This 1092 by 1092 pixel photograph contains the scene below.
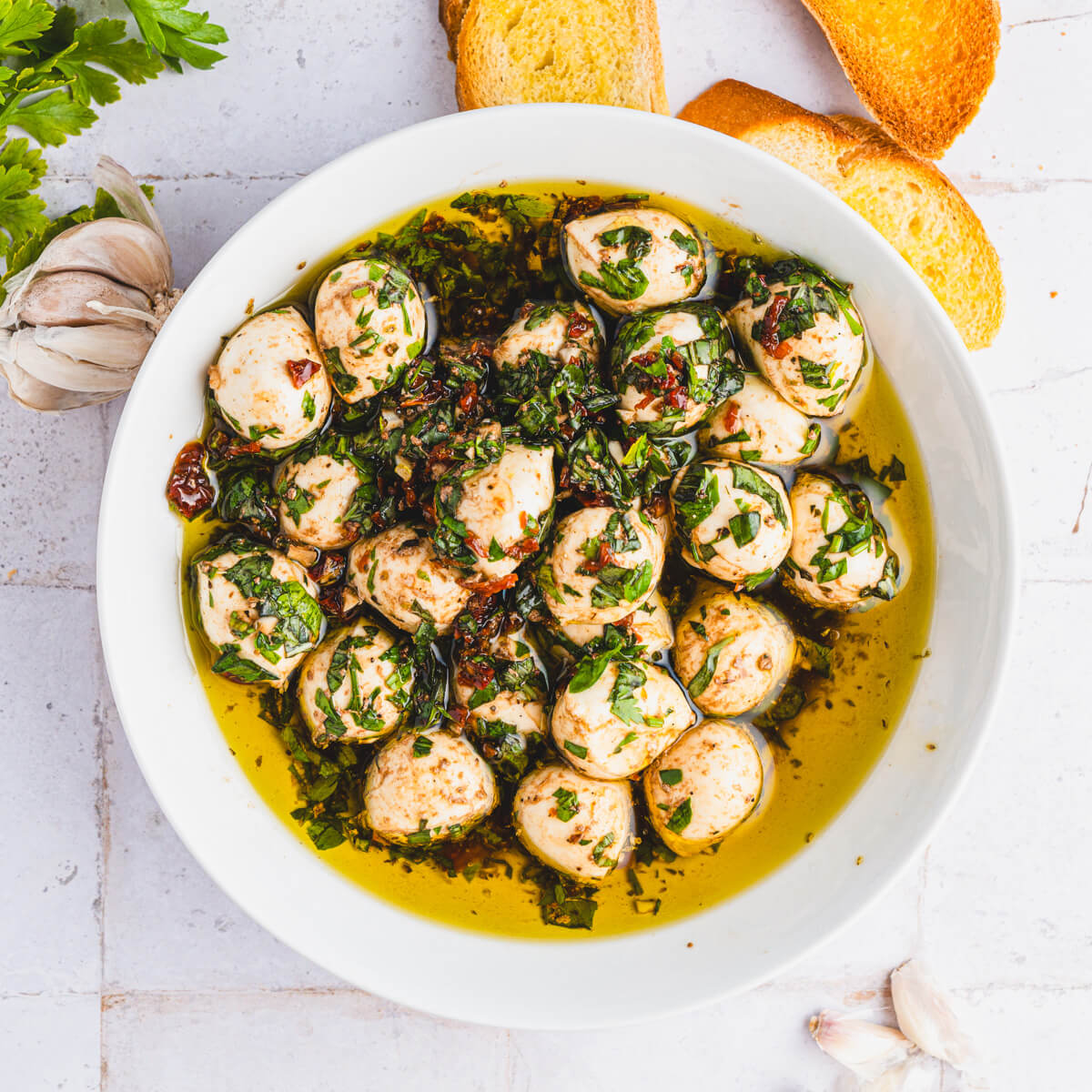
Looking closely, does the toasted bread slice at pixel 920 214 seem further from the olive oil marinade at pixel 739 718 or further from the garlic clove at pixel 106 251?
the garlic clove at pixel 106 251

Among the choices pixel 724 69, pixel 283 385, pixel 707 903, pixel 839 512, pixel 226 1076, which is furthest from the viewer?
pixel 226 1076

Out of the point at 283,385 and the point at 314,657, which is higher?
the point at 283,385

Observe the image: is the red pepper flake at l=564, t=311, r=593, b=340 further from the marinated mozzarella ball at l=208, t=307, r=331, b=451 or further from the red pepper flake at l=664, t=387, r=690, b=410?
the marinated mozzarella ball at l=208, t=307, r=331, b=451

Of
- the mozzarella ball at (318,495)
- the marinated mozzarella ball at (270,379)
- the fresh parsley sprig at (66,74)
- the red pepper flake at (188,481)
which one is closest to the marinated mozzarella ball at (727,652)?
the mozzarella ball at (318,495)

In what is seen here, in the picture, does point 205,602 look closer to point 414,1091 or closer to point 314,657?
point 314,657

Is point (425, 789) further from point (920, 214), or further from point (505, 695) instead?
point (920, 214)

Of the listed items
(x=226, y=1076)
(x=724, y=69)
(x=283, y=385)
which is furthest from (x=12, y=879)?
(x=724, y=69)

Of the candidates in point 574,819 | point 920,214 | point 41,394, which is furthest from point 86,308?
point 920,214
